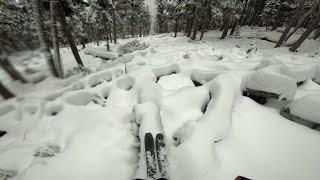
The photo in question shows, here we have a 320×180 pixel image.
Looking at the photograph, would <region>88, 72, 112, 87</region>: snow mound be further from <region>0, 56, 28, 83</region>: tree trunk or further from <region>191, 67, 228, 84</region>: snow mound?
<region>0, 56, 28, 83</region>: tree trunk

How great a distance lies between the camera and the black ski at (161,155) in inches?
118

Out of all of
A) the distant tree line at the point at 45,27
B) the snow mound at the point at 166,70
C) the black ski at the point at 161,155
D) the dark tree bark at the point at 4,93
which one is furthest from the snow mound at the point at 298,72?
the dark tree bark at the point at 4,93

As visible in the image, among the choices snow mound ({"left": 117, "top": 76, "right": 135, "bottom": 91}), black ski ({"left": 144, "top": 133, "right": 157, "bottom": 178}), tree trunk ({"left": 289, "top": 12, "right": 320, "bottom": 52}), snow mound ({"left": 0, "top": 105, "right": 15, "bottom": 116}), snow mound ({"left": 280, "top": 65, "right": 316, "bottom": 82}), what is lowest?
snow mound ({"left": 0, "top": 105, "right": 15, "bottom": 116})

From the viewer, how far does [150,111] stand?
4152mm

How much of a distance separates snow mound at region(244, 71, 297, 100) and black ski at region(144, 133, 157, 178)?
311 cm

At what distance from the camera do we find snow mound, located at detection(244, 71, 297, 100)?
4609 millimetres

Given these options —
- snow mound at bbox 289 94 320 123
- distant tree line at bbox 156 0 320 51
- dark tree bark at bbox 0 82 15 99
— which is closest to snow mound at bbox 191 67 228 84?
snow mound at bbox 289 94 320 123

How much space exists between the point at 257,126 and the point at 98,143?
335cm

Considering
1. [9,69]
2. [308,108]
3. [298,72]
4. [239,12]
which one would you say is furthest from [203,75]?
[239,12]

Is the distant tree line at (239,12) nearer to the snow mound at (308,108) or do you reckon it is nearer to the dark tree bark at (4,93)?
the snow mound at (308,108)

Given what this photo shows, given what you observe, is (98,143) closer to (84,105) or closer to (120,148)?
(120,148)

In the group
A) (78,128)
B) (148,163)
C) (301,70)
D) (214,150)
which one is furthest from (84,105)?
(301,70)

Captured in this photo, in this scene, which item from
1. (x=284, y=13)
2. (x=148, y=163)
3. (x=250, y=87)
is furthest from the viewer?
(x=284, y=13)

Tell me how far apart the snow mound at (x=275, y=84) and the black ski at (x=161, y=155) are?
295cm
